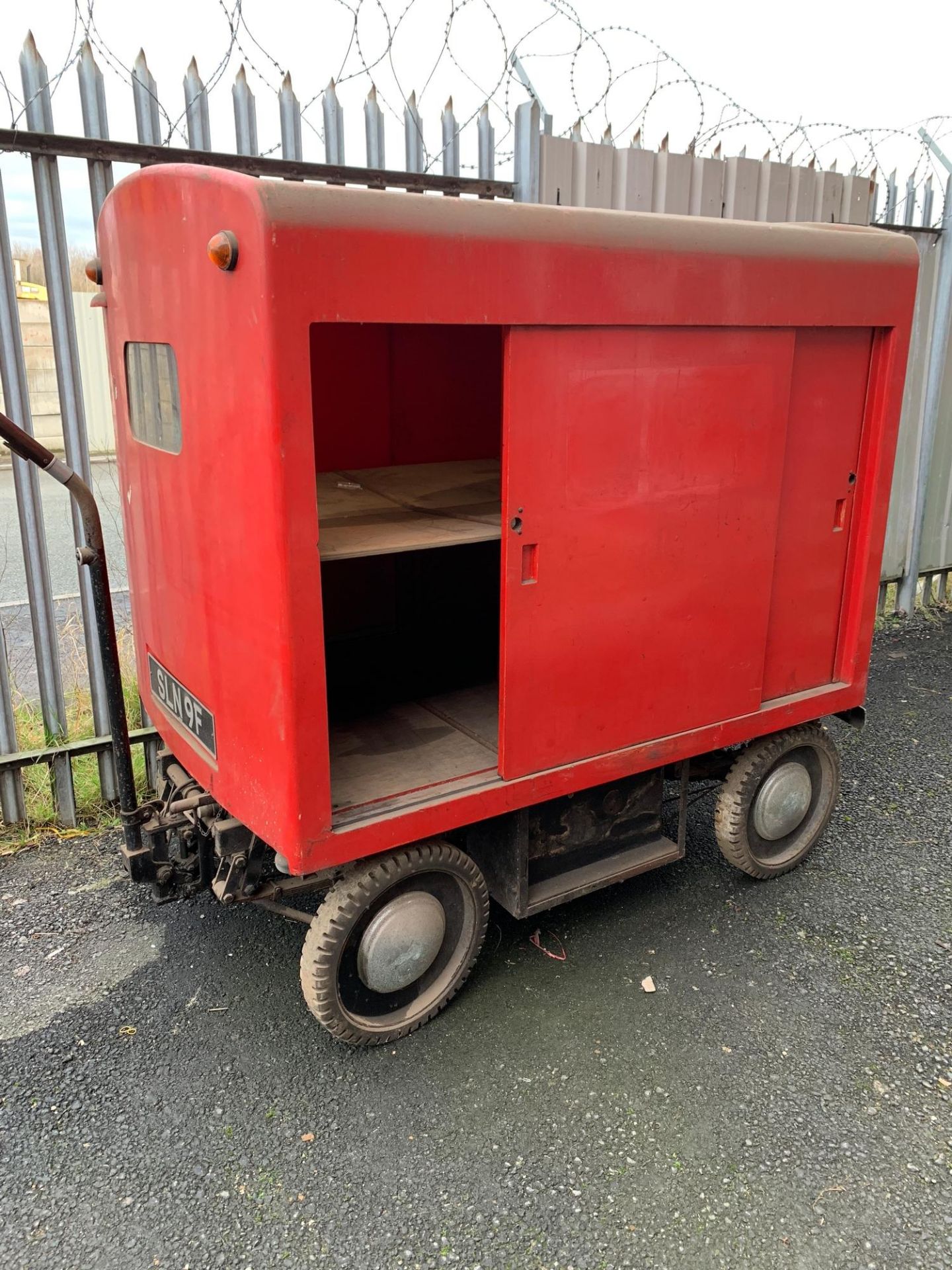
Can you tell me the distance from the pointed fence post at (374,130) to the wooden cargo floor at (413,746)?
2455mm

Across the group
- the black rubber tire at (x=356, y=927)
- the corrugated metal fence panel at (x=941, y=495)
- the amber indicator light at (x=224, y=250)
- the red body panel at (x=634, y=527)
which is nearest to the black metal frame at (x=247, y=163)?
the amber indicator light at (x=224, y=250)

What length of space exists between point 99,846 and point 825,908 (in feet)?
10.5

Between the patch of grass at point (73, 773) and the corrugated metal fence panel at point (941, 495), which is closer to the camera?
the patch of grass at point (73, 773)

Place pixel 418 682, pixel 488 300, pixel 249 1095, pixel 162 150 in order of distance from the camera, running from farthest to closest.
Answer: pixel 418 682 < pixel 162 150 < pixel 249 1095 < pixel 488 300

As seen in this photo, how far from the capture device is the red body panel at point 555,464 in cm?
233

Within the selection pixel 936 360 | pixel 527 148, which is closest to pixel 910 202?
pixel 936 360

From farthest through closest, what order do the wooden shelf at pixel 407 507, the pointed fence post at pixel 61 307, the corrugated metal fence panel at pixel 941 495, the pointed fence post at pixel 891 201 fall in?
the corrugated metal fence panel at pixel 941 495, the pointed fence post at pixel 891 201, the pointed fence post at pixel 61 307, the wooden shelf at pixel 407 507

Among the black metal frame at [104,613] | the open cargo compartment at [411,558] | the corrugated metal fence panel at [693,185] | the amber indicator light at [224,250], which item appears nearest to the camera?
the amber indicator light at [224,250]

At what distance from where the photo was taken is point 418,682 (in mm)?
4027

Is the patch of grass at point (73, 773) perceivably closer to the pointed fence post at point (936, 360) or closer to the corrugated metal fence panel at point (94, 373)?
the corrugated metal fence panel at point (94, 373)

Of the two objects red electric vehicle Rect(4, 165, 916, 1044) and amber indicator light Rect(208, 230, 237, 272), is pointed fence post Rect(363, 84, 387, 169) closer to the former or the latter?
red electric vehicle Rect(4, 165, 916, 1044)

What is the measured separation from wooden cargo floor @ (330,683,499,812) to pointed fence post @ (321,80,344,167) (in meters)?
2.44

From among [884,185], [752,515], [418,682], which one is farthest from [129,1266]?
[884,185]

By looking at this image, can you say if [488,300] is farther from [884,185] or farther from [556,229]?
[884,185]
